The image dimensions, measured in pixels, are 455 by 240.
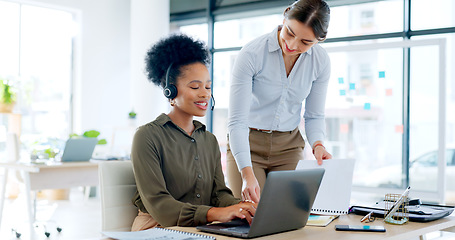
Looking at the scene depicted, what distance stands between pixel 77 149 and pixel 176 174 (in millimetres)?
2604

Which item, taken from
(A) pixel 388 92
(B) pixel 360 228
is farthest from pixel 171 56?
(A) pixel 388 92

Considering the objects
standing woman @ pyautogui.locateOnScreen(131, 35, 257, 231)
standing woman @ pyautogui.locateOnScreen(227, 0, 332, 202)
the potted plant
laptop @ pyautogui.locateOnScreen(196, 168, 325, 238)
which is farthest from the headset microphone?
the potted plant

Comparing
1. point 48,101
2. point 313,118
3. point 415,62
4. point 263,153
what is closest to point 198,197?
point 263,153

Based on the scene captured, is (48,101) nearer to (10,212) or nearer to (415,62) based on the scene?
(10,212)

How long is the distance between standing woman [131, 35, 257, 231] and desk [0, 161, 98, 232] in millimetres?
2260

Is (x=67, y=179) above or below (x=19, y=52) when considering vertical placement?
below

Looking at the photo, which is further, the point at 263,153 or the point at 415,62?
the point at 415,62

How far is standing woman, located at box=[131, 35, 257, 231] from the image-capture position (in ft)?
4.87

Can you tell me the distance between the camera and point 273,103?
1.90 meters

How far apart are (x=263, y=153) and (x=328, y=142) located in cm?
390

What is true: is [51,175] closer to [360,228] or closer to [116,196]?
[116,196]

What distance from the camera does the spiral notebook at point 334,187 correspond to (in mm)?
1468

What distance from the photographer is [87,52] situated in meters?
7.20

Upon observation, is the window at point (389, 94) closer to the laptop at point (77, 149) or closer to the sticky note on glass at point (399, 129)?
the sticky note on glass at point (399, 129)
